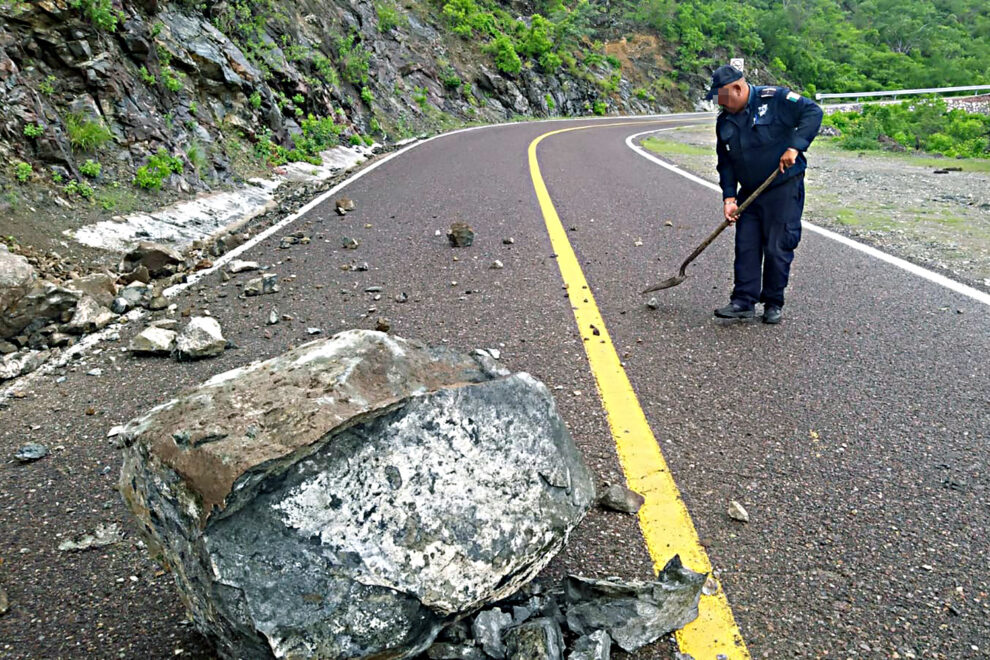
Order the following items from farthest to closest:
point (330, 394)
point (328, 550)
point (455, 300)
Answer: point (455, 300), point (330, 394), point (328, 550)

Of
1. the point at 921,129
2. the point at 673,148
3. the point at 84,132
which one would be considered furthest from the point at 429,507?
the point at 921,129

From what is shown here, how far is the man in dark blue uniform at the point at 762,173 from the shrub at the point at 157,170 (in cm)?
631

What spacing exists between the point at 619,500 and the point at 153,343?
10.3 ft

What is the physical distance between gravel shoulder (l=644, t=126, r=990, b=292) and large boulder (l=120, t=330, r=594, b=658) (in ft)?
15.8

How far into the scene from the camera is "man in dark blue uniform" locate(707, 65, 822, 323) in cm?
429

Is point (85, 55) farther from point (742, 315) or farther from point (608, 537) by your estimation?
point (608, 537)

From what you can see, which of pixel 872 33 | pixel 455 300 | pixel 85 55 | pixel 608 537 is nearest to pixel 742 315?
pixel 455 300

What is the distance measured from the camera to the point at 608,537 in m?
2.43

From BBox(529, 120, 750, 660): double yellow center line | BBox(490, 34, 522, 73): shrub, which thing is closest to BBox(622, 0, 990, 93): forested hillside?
BBox(490, 34, 522, 73): shrub

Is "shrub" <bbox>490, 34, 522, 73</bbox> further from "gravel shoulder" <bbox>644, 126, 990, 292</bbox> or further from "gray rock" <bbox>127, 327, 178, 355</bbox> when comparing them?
"gray rock" <bbox>127, 327, 178, 355</bbox>

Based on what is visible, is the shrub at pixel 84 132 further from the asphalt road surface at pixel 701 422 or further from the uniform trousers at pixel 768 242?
the uniform trousers at pixel 768 242

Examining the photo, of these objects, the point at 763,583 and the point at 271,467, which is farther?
the point at 763,583

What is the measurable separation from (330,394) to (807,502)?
5.94 feet

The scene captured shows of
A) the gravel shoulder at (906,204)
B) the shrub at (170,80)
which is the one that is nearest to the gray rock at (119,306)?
the shrub at (170,80)
